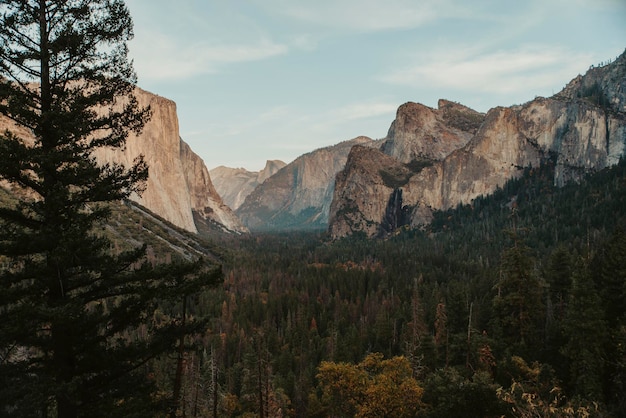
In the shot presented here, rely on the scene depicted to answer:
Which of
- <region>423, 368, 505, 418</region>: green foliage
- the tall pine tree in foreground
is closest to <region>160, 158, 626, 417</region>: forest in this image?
<region>423, 368, 505, 418</region>: green foliage

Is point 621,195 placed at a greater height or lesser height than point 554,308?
greater

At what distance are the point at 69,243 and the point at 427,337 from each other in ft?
121

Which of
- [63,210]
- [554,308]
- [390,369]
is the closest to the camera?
[63,210]

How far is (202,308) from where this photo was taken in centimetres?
9281

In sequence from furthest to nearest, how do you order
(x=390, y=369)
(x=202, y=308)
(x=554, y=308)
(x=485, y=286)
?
1. (x=202, y=308)
2. (x=485, y=286)
3. (x=554, y=308)
4. (x=390, y=369)

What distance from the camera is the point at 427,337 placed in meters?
41.9

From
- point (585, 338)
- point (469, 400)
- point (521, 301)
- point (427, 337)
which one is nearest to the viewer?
point (469, 400)

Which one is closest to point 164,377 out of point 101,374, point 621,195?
point 101,374

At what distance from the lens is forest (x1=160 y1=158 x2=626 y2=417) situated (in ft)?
80.1

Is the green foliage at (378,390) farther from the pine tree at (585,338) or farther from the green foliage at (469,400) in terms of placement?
the pine tree at (585,338)

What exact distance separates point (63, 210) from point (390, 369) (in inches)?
808

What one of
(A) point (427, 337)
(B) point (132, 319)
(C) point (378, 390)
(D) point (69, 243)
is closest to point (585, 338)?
(A) point (427, 337)

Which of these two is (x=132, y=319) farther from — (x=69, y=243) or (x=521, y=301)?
(x=521, y=301)

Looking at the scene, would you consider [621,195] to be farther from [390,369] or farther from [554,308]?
[390,369]
